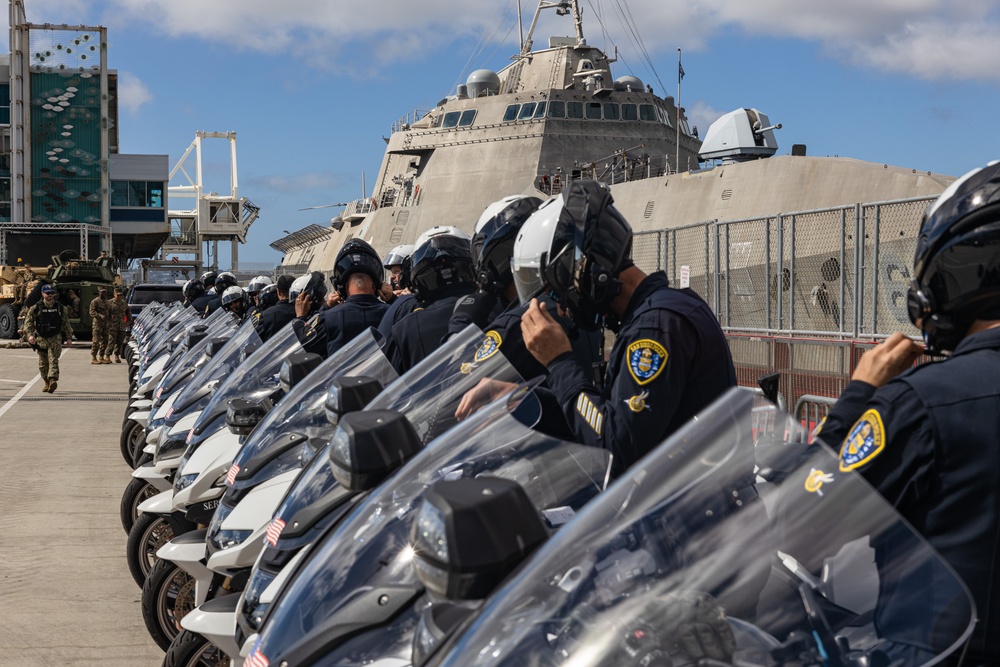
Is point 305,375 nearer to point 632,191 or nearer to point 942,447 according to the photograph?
point 942,447

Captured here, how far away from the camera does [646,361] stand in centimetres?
307

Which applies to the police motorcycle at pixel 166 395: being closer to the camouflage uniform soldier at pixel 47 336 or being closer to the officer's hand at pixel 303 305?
the officer's hand at pixel 303 305

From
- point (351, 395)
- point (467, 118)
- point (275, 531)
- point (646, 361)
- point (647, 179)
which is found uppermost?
point (467, 118)

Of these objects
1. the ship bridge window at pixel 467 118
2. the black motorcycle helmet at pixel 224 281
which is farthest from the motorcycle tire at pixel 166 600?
the ship bridge window at pixel 467 118

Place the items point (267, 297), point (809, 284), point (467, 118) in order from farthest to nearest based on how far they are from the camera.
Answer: point (467, 118) < point (267, 297) < point (809, 284)

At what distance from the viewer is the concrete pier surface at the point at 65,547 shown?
18.4 ft

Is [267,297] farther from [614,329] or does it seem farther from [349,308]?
[614,329]

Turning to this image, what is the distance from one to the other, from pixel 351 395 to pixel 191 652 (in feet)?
4.86

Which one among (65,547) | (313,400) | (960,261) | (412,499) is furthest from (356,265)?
(960,261)

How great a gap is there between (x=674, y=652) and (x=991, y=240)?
1048 mm

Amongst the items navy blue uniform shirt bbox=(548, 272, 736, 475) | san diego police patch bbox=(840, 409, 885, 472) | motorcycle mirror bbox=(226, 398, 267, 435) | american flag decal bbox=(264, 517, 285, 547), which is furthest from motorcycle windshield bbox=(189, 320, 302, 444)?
san diego police patch bbox=(840, 409, 885, 472)

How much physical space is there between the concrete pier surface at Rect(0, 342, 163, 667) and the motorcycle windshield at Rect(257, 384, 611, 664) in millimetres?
3436

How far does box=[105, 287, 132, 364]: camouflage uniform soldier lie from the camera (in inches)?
998

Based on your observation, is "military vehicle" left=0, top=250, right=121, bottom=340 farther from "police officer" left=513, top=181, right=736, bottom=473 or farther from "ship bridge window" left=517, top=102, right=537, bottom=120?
"police officer" left=513, top=181, right=736, bottom=473
